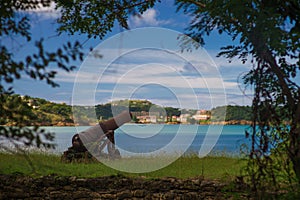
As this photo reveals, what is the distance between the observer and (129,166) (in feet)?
20.0

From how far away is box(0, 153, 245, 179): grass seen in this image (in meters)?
5.44

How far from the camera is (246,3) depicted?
3223 mm

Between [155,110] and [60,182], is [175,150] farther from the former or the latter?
[60,182]

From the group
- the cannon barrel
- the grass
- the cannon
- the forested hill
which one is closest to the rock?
the grass

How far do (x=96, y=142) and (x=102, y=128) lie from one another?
334 millimetres

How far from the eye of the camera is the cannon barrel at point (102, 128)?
23.9 ft

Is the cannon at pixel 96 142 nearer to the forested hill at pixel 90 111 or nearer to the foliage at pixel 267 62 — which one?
the forested hill at pixel 90 111

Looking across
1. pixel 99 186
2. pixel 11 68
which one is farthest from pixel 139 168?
pixel 11 68

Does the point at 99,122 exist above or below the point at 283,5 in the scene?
below

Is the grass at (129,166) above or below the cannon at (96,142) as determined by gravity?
below

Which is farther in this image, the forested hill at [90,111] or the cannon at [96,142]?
the cannon at [96,142]

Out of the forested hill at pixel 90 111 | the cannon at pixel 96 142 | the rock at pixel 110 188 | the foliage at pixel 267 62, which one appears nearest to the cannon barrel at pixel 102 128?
the cannon at pixel 96 142

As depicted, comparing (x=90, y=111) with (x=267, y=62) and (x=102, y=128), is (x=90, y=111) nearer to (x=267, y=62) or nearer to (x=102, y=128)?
(x=102, y=128)

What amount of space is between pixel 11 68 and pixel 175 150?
4401 millimetres
